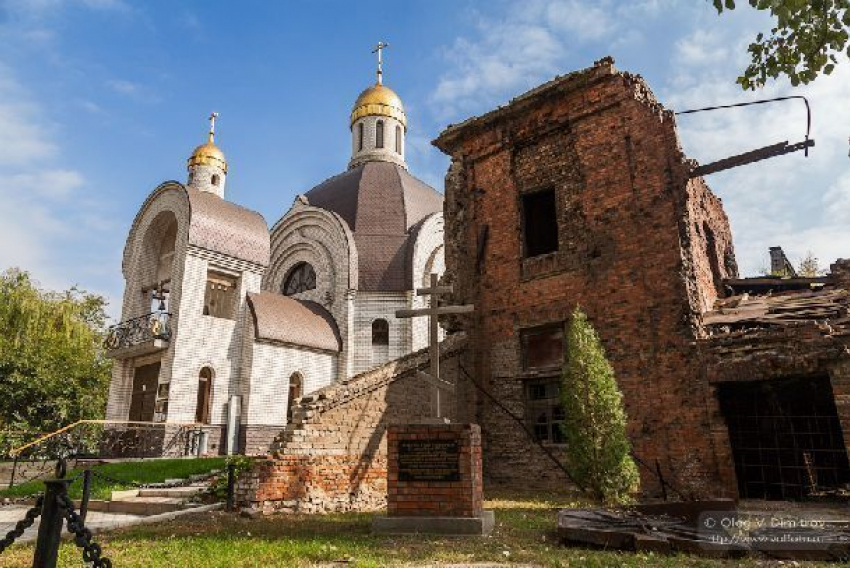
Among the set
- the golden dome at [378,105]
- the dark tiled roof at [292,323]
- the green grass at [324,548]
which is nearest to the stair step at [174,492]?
the green grass at [324,548]

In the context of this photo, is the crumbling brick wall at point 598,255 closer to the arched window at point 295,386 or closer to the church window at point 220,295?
the arched window at point 295,386

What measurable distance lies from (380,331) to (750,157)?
15.4m

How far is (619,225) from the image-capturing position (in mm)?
10695

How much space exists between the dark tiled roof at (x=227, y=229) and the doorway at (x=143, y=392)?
464 cm

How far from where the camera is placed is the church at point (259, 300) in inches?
720

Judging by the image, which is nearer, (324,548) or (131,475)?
(324,548)

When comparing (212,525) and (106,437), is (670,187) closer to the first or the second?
(212,525)

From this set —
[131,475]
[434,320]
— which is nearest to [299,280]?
[131,475]

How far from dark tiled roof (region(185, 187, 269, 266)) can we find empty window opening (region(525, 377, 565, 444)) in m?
12.7

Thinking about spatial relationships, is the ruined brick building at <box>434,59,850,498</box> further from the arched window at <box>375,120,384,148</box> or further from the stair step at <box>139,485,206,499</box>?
the arched window at <box>375,120,384,148</box>

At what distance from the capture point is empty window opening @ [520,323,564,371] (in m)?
11.1

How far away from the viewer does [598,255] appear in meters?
10.8

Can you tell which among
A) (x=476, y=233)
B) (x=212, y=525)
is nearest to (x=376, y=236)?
(x=476, y=233)

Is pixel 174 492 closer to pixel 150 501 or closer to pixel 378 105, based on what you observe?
pixel 150 501
